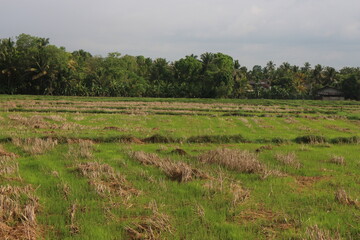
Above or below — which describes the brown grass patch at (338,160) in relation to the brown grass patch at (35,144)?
above

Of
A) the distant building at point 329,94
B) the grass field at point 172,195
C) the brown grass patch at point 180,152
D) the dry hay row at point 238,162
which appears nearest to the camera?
the grass field at point 172,195

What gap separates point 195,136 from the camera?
43.2 feet

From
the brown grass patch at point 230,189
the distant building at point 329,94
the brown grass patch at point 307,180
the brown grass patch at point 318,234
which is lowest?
the brown grass patch at point 307,180

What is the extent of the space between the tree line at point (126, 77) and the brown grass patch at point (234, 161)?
4876cm

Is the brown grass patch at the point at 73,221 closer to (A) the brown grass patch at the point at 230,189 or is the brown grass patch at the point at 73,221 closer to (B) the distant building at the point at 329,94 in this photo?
(A) the brown grass patch at the point at 230,189

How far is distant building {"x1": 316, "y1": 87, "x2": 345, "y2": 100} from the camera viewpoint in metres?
62.8

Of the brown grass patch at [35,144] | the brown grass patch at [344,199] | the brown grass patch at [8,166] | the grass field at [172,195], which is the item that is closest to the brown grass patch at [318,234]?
the grass field at [172,195]

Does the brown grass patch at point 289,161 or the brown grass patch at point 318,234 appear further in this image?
the brown grass patch at point 289,161

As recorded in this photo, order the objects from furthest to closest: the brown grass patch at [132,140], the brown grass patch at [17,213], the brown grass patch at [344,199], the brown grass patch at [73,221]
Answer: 1. the brown grass patch at [132,140]
2. the brown grass patch at [344,199]
3. the brown grass patch at [73,221]
4. the brown grass patch at [17,213]

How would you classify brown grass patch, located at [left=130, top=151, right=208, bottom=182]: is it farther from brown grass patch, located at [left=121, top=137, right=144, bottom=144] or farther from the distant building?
the distant building

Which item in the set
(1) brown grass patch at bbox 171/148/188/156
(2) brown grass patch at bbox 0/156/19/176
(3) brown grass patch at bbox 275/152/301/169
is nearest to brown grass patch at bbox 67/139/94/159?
(2) brown grass patch at bbox 0/156/19/176

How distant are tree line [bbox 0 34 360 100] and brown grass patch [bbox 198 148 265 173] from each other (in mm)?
48758

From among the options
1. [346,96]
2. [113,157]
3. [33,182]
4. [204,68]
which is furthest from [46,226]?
[346,96]

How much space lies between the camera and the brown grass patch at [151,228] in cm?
451
